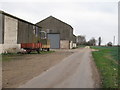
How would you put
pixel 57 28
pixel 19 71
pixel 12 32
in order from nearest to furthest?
pixel 19 71, pixel 12 32, pixel 57 28

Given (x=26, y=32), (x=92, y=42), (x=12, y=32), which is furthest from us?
(x=92, y=42)

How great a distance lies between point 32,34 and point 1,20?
15001 mm

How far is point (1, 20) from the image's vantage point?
3000 cm

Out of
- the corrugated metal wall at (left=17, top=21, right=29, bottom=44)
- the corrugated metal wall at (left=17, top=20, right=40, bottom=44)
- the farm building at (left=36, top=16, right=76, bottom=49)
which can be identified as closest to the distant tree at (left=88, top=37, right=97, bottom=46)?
the farm building at (left=36, top=16, right=76, bottom=49)

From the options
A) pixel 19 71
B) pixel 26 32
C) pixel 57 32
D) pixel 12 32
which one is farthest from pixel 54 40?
pixel 19 71

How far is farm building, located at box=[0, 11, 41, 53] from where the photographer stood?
30.2 m

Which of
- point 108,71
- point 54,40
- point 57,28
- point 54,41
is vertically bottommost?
point 108,71

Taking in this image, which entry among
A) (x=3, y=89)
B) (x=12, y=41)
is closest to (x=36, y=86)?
(x=3, y=89)

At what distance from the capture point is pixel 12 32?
33.8 meters

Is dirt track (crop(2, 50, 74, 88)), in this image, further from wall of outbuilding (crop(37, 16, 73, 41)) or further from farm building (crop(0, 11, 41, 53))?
wall of outbuilding (crop(37, 16, 73, 41))

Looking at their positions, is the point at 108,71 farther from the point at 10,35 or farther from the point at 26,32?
the point at 26,32

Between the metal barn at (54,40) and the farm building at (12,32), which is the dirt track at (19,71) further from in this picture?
the metal barn at (54,40)

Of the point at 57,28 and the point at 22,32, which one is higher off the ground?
the point at 57,28

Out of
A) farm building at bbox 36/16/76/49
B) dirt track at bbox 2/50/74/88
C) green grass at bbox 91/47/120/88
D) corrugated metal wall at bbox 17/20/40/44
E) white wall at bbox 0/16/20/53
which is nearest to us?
green grass at bbox 91/47/120/88
